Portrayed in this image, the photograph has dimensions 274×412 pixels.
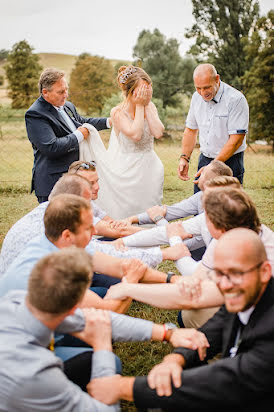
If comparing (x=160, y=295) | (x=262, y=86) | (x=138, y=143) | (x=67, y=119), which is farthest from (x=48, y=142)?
(x=262, y=86)

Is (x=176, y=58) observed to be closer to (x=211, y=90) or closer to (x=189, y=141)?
(x=189, y=141)

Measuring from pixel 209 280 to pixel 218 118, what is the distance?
296cm

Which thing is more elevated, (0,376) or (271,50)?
(271,50)

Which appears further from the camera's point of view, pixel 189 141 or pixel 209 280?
pixel 189 141

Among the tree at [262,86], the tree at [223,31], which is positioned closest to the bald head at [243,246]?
the tree at [262,86]

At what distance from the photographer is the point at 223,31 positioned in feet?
79.0

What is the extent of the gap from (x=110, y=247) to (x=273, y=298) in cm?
153

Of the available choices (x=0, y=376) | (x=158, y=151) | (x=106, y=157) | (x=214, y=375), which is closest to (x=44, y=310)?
(x=0, y=376)

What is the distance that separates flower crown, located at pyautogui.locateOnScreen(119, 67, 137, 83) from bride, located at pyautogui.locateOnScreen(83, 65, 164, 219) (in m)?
0.15

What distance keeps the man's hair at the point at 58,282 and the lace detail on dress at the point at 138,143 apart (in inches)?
128

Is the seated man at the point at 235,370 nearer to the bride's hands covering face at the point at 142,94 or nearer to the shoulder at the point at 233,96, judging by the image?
the bride's hands covering face at the point at 142,94

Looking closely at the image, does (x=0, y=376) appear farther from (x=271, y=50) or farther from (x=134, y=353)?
(x=271, y=50)

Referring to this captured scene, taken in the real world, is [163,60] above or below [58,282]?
above

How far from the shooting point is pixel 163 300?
2361 millimetres
